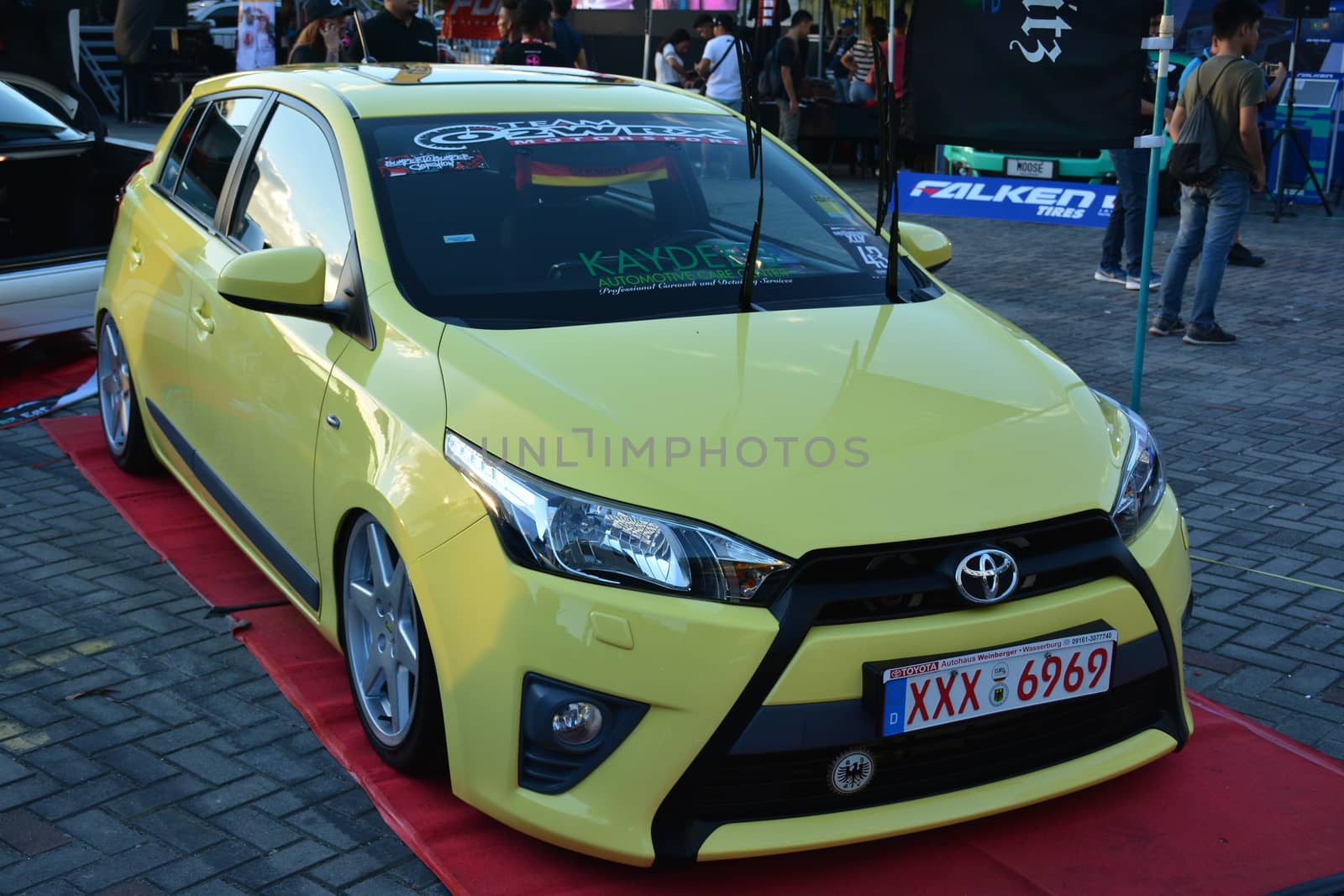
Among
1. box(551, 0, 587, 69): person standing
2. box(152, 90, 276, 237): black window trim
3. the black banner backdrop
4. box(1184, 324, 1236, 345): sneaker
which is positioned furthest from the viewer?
box(551, 0, 587, 69): person standing

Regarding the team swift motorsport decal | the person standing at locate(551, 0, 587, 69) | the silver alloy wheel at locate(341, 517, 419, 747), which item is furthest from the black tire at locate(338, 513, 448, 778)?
the person standing at locate(551, 0, 587, 69)

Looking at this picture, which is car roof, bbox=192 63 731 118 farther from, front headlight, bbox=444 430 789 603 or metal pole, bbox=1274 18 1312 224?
metal pole, bbox=1274 18 1312 224

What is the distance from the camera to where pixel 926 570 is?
104 inches

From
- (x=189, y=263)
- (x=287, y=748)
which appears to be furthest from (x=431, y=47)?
(x=287, y=748)

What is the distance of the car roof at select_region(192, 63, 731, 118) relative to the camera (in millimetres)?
3975

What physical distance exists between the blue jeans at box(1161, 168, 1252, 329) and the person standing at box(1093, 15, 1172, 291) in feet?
2.41

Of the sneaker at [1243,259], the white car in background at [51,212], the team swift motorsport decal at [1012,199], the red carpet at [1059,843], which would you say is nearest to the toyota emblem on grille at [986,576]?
the red carpet at [1059,843]

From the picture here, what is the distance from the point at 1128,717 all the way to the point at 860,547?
0.85m

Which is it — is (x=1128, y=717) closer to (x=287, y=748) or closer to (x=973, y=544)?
(x=973, y=544)

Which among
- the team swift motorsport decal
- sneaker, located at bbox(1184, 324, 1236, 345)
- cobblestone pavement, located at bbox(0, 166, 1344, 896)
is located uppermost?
the team swift motorsport decal

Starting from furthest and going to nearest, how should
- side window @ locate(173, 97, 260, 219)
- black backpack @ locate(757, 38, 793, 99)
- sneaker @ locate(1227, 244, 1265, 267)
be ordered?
black backpack @ locate(757, 38, 793, 99)
sneaker @ locate(1227, 244, 1265, 267)
side window @ locate(173, 97, 260, 219)

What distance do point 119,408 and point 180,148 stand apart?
108 cm

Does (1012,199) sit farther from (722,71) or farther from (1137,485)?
(722,71)

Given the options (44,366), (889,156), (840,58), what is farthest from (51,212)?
(840,58)
